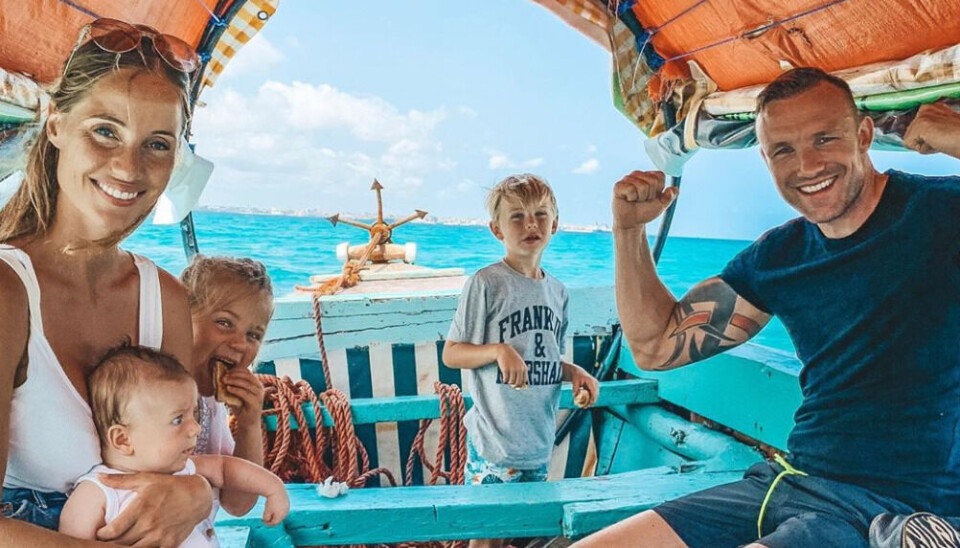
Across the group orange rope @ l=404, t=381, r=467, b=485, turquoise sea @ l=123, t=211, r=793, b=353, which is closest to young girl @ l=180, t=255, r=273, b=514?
orange rope @ l=404, t=381, r=467, b=485

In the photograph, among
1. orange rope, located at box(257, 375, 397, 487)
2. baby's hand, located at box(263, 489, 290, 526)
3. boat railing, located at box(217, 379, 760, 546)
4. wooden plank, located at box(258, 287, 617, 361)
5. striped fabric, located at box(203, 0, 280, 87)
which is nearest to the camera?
baby's hand, located at box(263, 489, 290, 526)

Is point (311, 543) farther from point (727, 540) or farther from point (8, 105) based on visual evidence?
point (8, 105)

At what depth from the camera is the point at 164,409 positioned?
977 mm

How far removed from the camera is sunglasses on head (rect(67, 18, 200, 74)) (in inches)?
37.0

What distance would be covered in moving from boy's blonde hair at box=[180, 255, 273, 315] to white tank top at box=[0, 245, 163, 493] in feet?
1.36

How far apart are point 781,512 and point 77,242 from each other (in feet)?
4.73

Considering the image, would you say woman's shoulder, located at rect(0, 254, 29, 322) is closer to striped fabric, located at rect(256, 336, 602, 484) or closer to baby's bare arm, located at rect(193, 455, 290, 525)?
baby's bare arm, located at rect(193, 455, 290, 525)

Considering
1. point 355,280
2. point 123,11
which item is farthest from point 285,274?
point 123,11

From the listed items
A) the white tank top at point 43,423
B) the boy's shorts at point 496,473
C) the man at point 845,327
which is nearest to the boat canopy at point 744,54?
the man at point 845,327

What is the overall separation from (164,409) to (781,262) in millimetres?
1383

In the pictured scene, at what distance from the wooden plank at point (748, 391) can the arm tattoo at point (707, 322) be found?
56cm

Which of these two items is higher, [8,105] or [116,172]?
[8,105]

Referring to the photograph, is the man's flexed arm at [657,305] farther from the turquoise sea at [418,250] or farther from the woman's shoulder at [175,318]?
the turquoise sea at [418,250]

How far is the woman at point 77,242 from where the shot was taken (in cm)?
89
